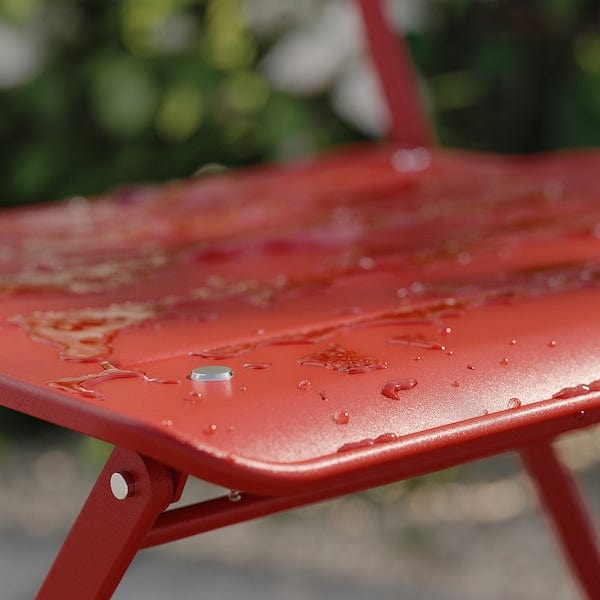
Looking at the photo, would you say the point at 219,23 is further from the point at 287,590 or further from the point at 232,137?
the point at 287,590

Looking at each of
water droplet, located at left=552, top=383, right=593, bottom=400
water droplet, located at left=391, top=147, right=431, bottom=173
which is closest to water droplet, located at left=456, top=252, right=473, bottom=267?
water droplet, located at left=552, top=383, right=593, bottom=400

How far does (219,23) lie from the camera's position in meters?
1.82

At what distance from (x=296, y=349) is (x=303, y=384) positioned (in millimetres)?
54

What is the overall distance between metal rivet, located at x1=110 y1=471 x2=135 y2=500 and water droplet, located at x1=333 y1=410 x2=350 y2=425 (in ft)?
0.24

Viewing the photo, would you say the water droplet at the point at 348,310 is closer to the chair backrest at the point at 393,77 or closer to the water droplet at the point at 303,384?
the water droplet at the point at 303,384

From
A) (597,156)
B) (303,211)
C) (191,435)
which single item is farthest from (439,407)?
(597,156)

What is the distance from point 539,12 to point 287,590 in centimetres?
84

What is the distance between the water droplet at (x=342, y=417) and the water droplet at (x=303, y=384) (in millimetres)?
26

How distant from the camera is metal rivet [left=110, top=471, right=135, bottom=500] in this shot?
1.52 ft

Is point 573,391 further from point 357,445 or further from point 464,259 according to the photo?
point 464,259

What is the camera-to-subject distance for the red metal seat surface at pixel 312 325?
1.42 ft

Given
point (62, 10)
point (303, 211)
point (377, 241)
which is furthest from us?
point (62, 10)

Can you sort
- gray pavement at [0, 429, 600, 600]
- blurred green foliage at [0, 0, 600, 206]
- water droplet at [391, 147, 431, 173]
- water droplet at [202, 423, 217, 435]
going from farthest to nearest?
1. blurred green foliage at [0, 0, 600, 206]
2. gray pavement at [0, 429, 600, 600]
3. water droplet at [391, 147, 431, 173]
4. water droplet at [202, 423, 217, 435]

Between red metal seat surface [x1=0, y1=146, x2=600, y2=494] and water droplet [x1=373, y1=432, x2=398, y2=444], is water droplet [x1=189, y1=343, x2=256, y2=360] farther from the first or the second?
water droplet [x1=373, y1=432, x2=398, y2=444]
